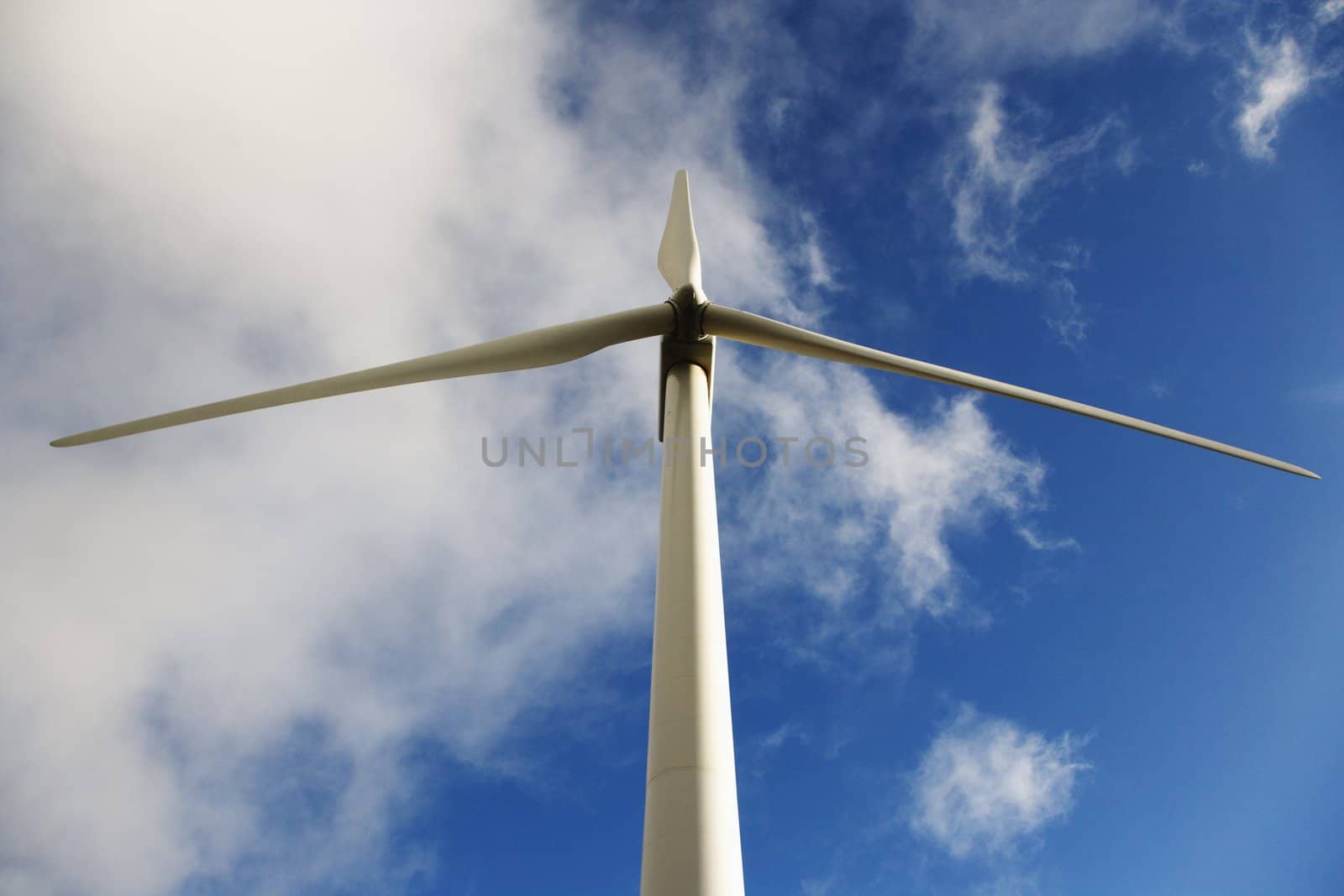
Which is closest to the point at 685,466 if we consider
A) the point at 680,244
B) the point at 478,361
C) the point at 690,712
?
the point at 690,712

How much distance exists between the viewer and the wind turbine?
9.46 meters

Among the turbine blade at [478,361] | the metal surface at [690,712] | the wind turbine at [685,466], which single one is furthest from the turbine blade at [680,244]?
the metal surface at [690,712]

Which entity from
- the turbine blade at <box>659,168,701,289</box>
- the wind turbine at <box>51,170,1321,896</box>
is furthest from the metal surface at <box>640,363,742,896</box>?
the turbine blade at <box>659,168,701,289</box>

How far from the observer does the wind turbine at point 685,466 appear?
31.0 feet

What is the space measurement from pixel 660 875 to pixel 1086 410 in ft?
40.4

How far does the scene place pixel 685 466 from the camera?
42.8 feet

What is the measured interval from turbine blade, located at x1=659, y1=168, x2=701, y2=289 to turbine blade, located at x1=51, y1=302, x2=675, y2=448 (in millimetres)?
1628

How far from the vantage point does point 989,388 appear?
16344 mm

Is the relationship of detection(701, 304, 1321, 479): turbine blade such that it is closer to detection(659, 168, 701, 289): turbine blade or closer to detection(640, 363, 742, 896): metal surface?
detection(659, 168, 701, 289): turbine blade

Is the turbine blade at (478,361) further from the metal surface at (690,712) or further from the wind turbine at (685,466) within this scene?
the metal surface at (690,712)

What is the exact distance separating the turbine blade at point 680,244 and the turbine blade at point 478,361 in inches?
64.1

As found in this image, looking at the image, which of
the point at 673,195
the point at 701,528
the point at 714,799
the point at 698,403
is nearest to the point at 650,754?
the point at 714,799

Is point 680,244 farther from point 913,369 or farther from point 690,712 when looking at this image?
point 690,712

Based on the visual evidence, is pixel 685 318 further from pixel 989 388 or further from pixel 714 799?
pixel 714 799
